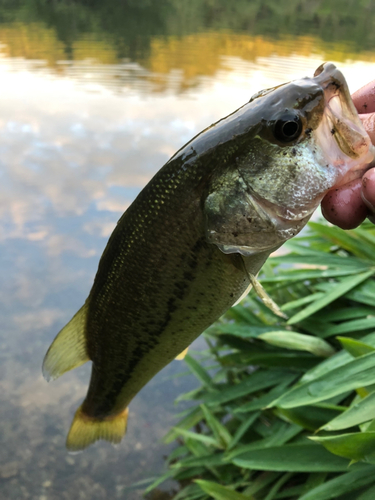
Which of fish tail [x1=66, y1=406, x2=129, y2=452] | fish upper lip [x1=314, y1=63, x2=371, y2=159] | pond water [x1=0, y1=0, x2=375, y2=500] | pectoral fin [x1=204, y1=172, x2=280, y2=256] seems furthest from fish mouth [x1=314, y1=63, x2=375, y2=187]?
pond water [x1=0, y1=0, x2=375, y2=500]

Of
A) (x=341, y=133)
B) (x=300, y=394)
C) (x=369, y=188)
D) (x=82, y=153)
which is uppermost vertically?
(x=341, y=133)

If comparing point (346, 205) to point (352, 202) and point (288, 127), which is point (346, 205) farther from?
point (288, 127)

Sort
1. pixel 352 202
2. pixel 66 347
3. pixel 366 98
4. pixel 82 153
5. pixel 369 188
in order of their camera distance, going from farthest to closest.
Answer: pixel 82 153, pixel 66 347, pixel 366 98, pixel 352 202, pixel 369 188

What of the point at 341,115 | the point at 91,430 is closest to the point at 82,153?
the point at 91,430

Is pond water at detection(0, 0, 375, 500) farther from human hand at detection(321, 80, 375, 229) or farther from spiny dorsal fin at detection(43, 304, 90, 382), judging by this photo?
human hand at detection(321, 80, 375, 229)

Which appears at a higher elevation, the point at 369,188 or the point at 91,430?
the point at 369,188

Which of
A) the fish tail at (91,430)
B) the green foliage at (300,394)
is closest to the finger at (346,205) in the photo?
the green foliage at (300,394)

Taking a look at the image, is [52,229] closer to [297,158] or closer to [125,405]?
[125,405]
